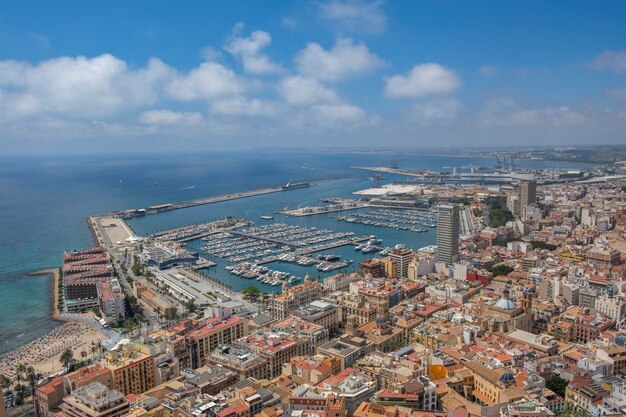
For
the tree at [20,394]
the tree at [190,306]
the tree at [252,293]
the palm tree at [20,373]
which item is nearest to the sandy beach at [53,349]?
the palm tree at [20,373]

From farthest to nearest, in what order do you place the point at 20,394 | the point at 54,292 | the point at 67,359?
1. the point at 54,292
2. the point at 67,359
3. the point at 20,394

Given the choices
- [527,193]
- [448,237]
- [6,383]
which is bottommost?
[6,383]

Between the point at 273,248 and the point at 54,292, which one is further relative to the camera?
the point at 273,248

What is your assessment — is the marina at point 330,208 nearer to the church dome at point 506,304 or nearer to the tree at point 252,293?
the tree at point 252,293

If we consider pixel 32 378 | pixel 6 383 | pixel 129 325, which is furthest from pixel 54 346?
pixel 32 378

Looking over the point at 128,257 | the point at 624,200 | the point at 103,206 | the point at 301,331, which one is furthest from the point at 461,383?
the point at 103,206

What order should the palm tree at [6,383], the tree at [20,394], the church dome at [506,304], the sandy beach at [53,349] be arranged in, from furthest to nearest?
the church dome at [506,304] → the sandy beach at [53,349] → the palm tree at [6,383] → the tree at [20,394]

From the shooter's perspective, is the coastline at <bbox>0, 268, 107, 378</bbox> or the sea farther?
the sea

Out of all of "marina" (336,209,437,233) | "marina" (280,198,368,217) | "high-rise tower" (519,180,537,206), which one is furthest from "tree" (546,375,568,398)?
"marina" (280,198,368,217)

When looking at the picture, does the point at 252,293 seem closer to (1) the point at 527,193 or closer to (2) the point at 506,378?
(2) the point at 506,378

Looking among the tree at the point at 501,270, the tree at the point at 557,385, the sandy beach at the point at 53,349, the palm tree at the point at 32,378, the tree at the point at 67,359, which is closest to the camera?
the tree at the point at 557,385

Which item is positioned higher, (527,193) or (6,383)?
(527,193)

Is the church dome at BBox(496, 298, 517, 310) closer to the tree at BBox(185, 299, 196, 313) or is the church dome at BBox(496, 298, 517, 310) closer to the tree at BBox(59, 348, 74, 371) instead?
the tree at BBox(185, 299, 196, 313)
